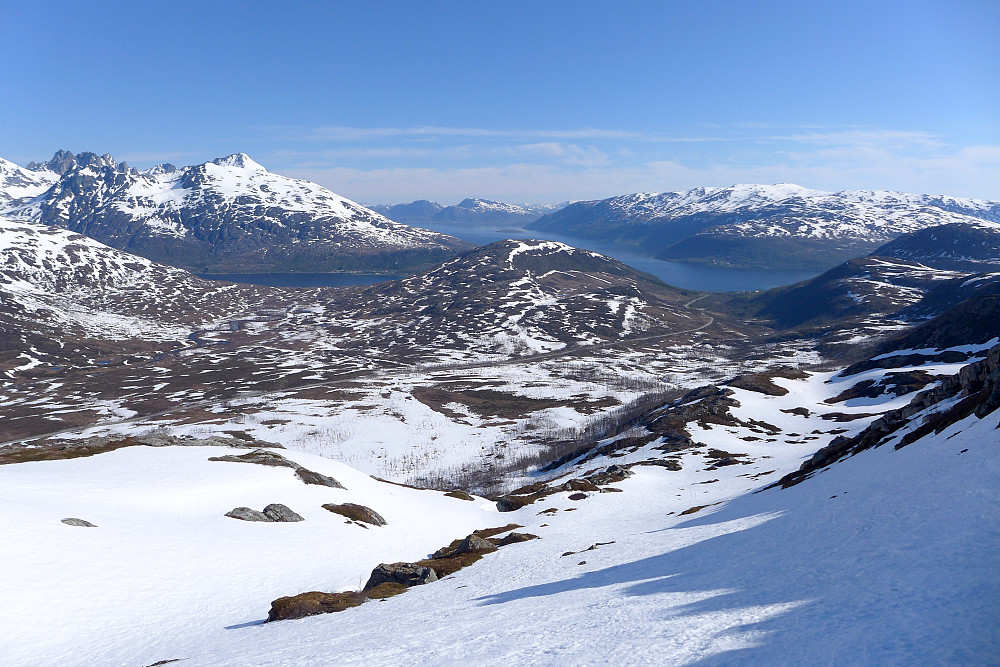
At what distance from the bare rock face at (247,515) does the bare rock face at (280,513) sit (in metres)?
0.50

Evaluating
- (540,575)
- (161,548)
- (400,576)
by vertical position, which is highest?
(540,575)

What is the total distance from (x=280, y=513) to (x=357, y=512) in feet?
32.5

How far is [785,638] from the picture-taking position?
1775cm

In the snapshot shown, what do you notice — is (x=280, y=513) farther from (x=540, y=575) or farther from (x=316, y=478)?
(x=540, y=575)

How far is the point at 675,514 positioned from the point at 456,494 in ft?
143

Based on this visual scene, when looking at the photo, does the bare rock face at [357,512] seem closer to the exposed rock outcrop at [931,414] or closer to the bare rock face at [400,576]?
the bare rock face at [400,576]

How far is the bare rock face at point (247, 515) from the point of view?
5700 cm

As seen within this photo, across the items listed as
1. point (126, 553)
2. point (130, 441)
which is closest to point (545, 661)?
point (126, 553)

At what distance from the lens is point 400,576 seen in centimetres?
4525

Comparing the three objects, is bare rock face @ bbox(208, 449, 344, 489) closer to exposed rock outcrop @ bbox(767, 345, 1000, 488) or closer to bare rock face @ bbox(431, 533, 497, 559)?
bare rock face @ bbox(431, 533, 497, 559)

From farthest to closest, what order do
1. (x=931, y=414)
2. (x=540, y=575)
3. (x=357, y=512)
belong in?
(x=357, y=512), (x=931, y=414), (x=540, y=575)

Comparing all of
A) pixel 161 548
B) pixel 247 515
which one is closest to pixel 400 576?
pixel 161 548

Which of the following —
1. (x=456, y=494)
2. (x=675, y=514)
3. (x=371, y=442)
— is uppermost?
(x=675, y=514)

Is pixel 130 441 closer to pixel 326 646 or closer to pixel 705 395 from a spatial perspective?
pixel 326 646
